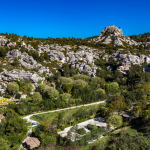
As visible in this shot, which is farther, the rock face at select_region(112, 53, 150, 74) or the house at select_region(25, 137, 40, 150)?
the rock face at select_region(112, 53, 150, 74)

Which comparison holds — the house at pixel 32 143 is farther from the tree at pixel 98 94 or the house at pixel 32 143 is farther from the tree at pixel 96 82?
the tree at pixel 96 82

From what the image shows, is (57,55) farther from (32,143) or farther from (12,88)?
(32,143)

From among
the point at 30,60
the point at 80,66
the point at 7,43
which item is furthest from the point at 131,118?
the point at 7,43

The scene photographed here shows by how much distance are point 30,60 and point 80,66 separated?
92.3 feet

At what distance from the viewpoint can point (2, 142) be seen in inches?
687

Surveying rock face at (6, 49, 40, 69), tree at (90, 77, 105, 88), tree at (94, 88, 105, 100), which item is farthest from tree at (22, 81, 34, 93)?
tree at (90, 77, 105, 88)

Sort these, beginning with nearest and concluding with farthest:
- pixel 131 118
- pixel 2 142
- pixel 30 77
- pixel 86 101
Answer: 1. pixel 2 142
2. pixel 131 118
3. pixel 86 101
4. pixel 30 77

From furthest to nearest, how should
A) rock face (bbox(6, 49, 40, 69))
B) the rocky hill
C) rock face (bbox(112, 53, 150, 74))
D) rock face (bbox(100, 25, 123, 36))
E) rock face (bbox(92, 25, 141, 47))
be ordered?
rock face (bbox(100, 25, 123, 36)) < rock face (bbox(92, 25, 141, 47)) < rock face (bbox(112, 53, 150, 74)) < rock face (bbox(6, 49, 40, 69)) < the rocky hill

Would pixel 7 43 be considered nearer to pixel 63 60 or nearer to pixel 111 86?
pixel 63 60

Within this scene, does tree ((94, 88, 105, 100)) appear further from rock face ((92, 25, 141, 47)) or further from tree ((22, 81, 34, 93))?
rock face ((92, 25, 141, 47))

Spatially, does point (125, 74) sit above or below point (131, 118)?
above

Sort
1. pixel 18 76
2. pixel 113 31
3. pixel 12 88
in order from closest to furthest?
pixel 12 88 → pixel 18 76 → pixel 113 31

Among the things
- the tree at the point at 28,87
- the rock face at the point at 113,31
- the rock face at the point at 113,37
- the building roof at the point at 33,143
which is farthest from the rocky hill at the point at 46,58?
the building roof at the point at 33,143

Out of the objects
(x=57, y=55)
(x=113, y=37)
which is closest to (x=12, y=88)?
(x=57, y=55)
